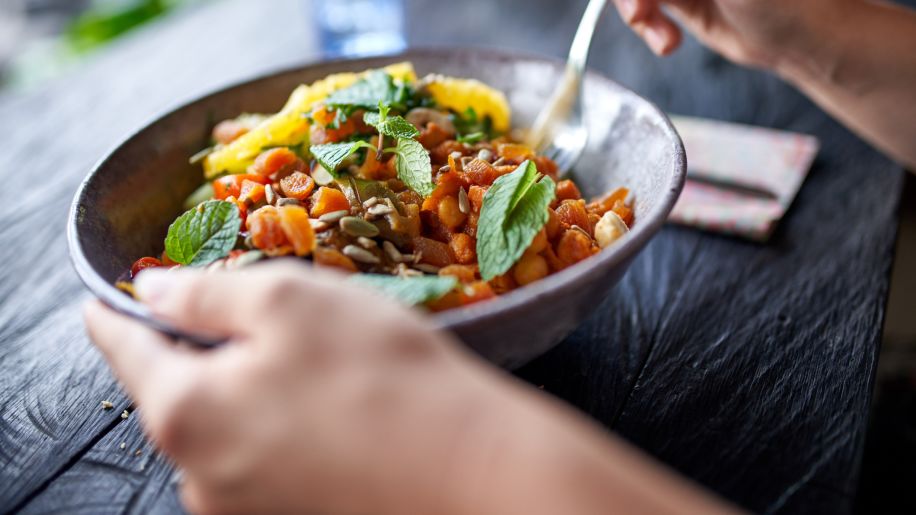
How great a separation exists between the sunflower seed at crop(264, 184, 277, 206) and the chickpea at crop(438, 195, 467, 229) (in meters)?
0.27

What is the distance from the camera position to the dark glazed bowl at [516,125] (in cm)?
91

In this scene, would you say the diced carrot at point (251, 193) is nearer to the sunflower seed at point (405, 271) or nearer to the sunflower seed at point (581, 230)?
the sunflower seed at point (405, 271)

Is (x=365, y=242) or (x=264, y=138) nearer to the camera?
(x=365, y=242)

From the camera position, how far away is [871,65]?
5.34 ft

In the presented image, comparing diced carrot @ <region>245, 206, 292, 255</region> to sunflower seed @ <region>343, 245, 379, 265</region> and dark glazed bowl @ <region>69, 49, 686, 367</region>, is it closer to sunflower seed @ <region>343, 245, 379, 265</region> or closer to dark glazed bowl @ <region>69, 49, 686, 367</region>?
sunflower seed @ <region>343, 245, 379, 265</region>

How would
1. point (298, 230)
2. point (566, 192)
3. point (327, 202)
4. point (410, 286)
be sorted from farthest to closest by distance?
point (566, 192)
point (327, 202)
point (298, 230)
point (410, 286)

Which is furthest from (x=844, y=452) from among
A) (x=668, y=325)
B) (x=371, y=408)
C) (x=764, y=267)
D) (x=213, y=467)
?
(x=213, y=467)

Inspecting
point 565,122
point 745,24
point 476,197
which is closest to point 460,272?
point 476,197

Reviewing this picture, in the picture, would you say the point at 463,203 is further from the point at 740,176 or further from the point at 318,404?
the point at 740,176

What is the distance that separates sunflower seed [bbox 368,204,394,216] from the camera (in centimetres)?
116

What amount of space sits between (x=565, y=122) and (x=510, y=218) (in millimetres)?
552

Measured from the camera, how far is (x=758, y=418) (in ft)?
3.65

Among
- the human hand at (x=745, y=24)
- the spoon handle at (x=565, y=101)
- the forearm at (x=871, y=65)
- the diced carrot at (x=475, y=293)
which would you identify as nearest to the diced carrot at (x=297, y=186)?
the diced carrot at (x=475, y=293)

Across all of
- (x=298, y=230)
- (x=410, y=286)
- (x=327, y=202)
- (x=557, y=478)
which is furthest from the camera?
(x=327, y=202)
